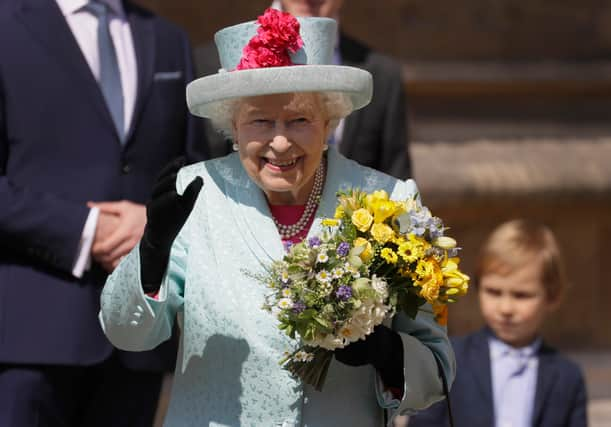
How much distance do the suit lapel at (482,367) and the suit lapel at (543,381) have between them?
141mm

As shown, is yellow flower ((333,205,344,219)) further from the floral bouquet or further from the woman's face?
the woman's face

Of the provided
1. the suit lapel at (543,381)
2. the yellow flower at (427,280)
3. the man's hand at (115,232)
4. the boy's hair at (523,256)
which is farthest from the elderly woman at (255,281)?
the boy's hair at (523,256)

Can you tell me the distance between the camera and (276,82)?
2914 mm

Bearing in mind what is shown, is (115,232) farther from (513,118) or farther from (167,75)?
(513,118)

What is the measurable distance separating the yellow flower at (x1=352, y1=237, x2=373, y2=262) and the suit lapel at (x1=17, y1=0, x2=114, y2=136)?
1167mm

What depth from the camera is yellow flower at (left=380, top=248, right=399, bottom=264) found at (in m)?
2.86

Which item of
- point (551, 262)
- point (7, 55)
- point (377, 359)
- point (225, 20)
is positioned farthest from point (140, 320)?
point (225, 20)

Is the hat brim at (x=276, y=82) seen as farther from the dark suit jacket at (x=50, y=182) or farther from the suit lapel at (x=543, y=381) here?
the suit lapel at (x=543, y=381)

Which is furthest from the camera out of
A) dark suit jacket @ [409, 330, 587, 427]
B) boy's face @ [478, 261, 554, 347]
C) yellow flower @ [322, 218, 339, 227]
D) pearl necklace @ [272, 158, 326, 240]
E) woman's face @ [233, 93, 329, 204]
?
boy's face @ [478, 261, 554, 347]

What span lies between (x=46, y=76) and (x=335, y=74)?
1.06 metres

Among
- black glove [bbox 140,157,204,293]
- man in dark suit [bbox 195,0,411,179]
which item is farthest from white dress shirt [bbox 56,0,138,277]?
black glove [bbox 140,157,204,293]

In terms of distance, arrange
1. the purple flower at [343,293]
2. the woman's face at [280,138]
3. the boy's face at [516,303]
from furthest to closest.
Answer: the boy's face at [516,303] → the woman's face at [280,138] → the purple flower at [343,293]

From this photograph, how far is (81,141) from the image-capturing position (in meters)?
3.76

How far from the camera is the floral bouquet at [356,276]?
2.79 meters
